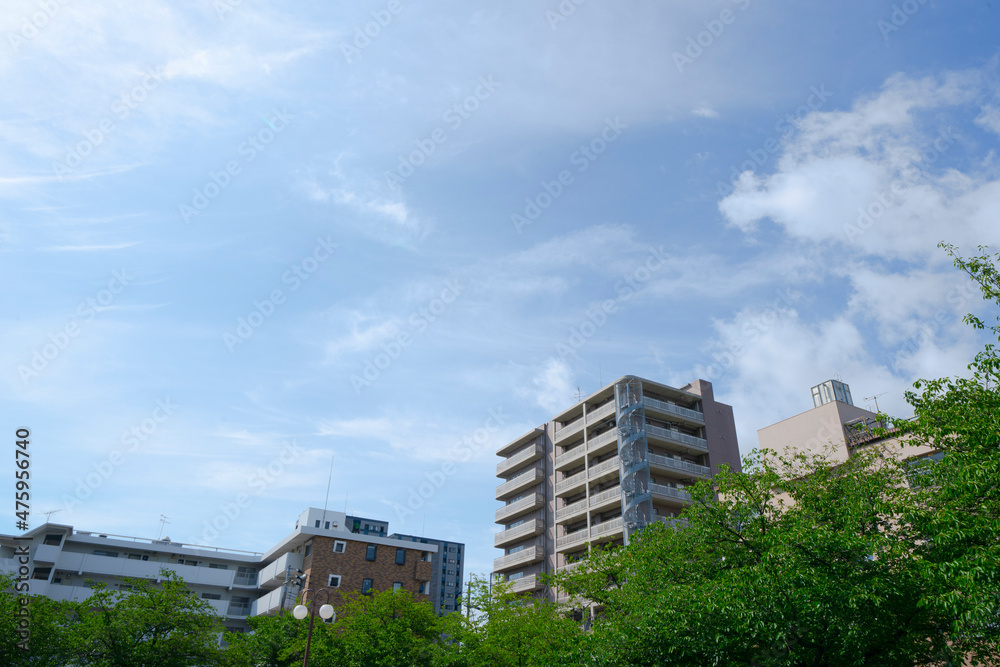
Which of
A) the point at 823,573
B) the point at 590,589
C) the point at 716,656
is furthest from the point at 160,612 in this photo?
the point at 823,573

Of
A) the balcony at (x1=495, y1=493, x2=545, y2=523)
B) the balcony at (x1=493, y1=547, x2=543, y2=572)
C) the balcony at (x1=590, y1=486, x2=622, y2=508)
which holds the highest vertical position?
the balcony at (x1=495, y1=493, x2=545, y2=523)

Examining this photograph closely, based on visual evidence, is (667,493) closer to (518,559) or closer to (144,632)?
(518,559)

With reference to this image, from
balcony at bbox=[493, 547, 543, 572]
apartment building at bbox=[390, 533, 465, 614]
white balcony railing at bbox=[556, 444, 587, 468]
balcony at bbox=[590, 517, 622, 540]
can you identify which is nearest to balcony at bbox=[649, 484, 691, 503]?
balcony at bbox=[590, 517, 622, 540]

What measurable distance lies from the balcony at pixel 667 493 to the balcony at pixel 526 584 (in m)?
14.7

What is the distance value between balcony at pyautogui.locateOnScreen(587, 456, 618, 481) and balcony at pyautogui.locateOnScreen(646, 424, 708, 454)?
3.89m

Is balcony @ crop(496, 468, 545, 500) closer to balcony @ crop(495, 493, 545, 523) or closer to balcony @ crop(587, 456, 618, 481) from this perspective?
balcony @ crop(495, 493, 545, 523)

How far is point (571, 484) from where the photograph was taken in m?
61.2

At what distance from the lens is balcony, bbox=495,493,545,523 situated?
6438cm

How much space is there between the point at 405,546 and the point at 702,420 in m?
29.6

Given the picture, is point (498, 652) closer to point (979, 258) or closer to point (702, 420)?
point (979, 258)

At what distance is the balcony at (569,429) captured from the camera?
209 ft

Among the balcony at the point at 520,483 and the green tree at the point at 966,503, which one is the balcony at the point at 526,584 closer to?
the balcony at the point at 520,483

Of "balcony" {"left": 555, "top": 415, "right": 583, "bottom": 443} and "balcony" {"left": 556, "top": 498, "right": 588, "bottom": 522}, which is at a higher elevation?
"balcony" {"left": 555, "top": 415, "right": 583, "bottom": 443}

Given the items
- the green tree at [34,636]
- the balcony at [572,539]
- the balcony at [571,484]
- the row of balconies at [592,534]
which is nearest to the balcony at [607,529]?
the row of balconies at [592,534]
